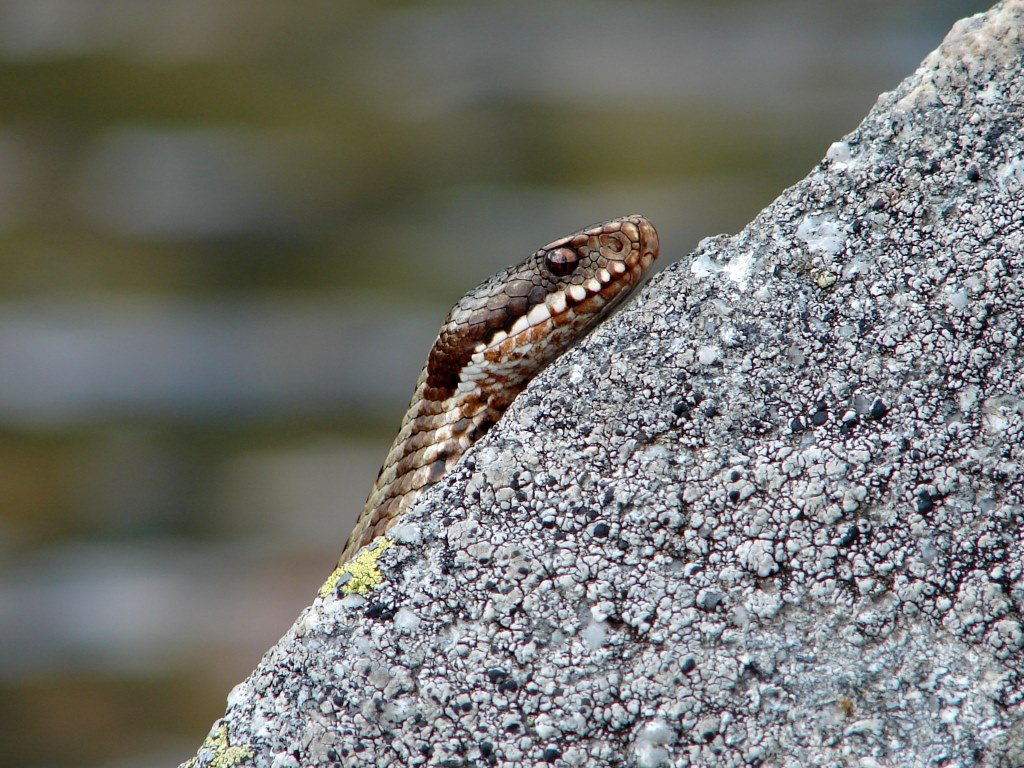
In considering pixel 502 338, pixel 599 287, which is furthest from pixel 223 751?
pixel 599 287

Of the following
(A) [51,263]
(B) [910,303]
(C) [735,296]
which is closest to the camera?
(B) [910,303]

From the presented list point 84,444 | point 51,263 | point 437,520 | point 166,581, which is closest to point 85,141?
point 51,263

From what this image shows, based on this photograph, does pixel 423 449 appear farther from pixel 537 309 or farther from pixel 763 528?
pixel 763 528

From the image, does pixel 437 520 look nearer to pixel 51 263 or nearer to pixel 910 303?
pixel 910 303

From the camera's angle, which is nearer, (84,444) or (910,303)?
(910,303)

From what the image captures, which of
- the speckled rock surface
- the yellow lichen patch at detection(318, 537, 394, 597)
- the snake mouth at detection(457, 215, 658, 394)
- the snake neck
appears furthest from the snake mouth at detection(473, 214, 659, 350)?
the yellow lichen patch at detection(318, 537, 394, 597)

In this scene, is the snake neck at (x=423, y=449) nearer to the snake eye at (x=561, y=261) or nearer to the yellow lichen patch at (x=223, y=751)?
the snake eye at (x=561, y=261)

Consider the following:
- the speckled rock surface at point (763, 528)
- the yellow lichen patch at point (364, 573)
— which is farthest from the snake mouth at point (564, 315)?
the yellow lichen patch at point (364, 573)
